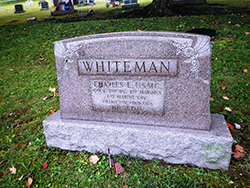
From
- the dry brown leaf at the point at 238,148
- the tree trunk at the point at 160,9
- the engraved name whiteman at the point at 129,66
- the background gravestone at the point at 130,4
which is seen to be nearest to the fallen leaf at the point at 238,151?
the dry brown leaf at the point at 238,148

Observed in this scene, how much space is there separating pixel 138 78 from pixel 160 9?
21.8 ft

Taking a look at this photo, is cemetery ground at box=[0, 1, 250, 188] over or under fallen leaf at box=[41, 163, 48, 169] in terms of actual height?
over

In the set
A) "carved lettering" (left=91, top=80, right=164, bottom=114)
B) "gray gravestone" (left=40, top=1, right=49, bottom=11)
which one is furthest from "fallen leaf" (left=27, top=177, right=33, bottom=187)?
"gray gravestone" (left=40, top=1, right=49, bottom=11)

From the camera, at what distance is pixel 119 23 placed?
24.7ft

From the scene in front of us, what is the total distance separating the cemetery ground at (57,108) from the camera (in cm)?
230

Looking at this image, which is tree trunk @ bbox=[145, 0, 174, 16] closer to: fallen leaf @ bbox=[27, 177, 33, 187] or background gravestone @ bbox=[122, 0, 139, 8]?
background gravestone @ bbox=[122, 0, 139, 8]

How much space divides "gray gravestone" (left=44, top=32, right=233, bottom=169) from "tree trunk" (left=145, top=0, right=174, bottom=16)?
6.27 meters

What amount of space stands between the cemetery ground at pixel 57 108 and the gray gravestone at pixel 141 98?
193 mm

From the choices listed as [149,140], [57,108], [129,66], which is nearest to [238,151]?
[149,140]

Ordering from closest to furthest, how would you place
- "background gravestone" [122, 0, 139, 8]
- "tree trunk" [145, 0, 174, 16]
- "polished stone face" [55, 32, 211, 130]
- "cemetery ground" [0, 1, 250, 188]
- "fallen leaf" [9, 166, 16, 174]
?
"polished stone face" [55, 32, 211, 130] → "cemetery ground" [0, 1, 250, 188] → "fallen leaf" [9, 166, 16, 174] → "tree trunk" [145, 0, 174, 16] → "background gravestone" [122, 0, 139, 8]

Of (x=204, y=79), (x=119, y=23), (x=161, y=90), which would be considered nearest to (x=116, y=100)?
(x=161, y=90)

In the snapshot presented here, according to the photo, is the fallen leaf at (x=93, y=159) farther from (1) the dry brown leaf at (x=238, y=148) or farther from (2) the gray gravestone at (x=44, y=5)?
(2) the gray gravestone at (x=44, y=5)

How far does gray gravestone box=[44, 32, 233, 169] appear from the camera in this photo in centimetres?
220

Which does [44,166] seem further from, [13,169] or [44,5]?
[44,5]
